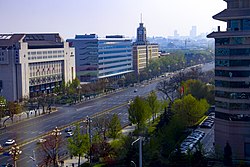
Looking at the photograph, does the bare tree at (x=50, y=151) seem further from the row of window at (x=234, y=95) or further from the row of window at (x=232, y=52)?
the row of window at (x=232, y=52)

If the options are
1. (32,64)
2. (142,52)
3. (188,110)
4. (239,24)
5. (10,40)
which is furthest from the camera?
(142,52)

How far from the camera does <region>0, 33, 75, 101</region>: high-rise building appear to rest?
3872cm

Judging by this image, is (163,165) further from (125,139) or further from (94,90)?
(94,90)

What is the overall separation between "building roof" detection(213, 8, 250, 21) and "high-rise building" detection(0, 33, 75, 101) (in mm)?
23969

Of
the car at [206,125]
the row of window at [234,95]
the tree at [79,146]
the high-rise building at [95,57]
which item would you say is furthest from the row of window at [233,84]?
the high-rise building at [95,57]

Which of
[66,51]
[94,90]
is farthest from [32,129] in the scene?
[66,51]

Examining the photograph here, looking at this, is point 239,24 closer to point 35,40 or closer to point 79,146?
point 79,146

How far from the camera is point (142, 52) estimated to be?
6762 centimetres

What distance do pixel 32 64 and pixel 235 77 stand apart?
86.9ft

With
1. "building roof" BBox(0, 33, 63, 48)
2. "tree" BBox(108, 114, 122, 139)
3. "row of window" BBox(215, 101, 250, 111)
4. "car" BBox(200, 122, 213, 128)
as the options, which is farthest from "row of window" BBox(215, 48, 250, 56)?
"building roof" BBox(0, 33, 63, 48)

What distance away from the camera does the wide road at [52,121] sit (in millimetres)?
21244

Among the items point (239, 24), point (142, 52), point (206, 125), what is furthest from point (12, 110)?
point (142, 52)

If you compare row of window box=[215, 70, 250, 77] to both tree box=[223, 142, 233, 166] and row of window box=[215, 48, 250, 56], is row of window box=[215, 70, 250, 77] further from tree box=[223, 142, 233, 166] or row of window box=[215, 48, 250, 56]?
tree box=[223, 142, 233, 166]

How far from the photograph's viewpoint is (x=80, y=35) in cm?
5922
